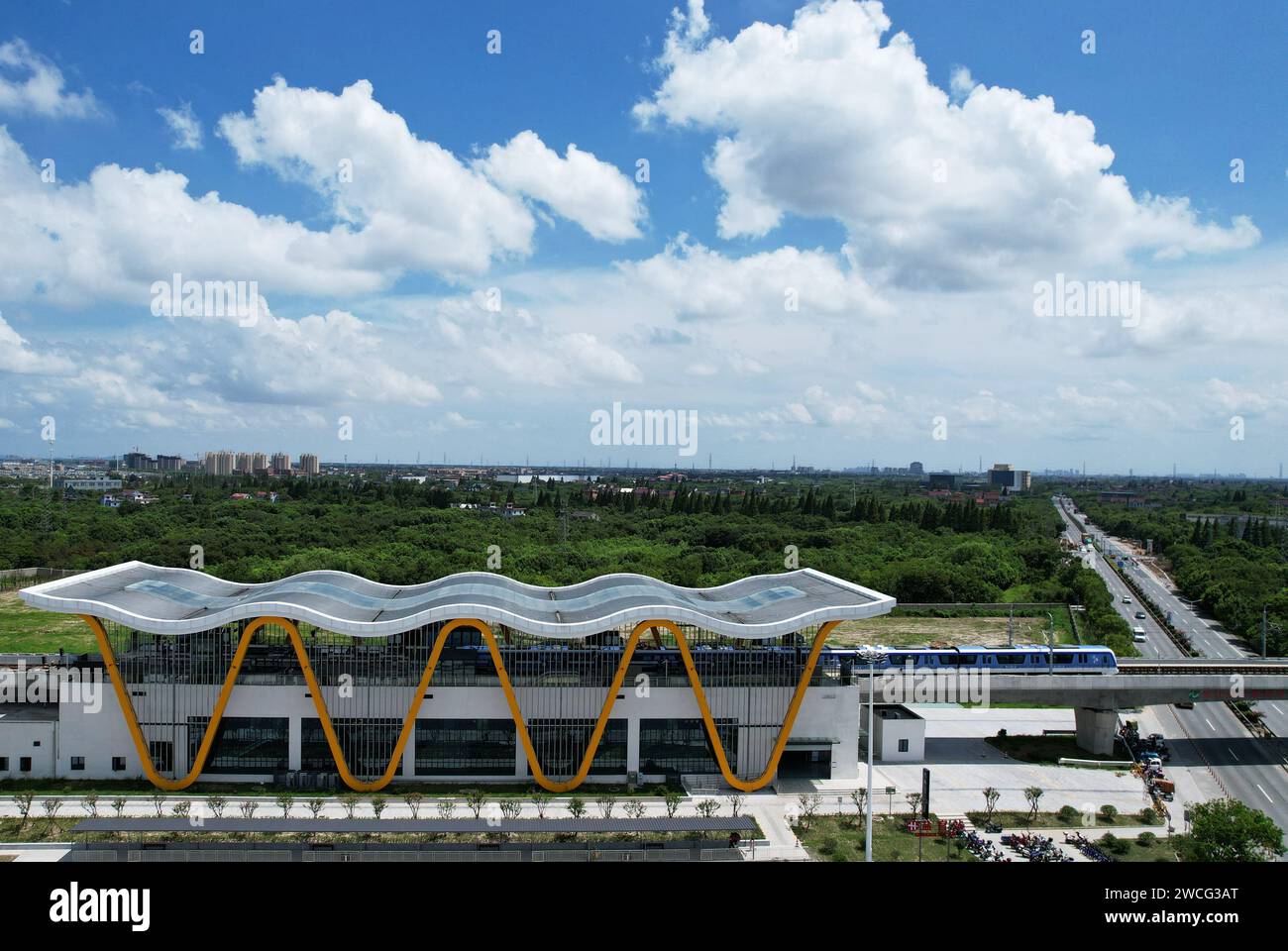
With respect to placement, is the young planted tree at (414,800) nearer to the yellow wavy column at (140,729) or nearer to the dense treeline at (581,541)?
the yellow wavy column at (140,729)

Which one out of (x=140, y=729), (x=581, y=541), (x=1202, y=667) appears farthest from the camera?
(x=581, y=541)

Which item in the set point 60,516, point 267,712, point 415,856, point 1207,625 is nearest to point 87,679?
point 267,712

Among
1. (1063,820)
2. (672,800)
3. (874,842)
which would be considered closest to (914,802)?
(874,842)

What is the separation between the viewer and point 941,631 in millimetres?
62688

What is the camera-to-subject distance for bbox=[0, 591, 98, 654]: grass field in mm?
52562

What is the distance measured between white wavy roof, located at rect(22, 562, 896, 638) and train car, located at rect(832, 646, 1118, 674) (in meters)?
8.54

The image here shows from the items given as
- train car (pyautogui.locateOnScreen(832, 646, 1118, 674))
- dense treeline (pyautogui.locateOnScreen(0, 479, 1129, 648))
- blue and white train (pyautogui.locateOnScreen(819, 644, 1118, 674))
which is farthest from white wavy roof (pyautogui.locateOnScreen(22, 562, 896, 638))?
dense treeline (pyautogui.locateOnScreen(0, 479, 1129, 648))

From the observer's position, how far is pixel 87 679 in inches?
1214

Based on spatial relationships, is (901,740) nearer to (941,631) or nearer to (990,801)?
(990,801)

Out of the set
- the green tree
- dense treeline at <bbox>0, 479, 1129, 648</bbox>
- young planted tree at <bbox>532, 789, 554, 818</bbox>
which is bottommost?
young planted tree at <bbox>532, 789, 554, 818</bbox>

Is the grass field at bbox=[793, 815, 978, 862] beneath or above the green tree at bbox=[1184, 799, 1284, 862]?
beneath

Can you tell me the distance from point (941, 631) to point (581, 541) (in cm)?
4176

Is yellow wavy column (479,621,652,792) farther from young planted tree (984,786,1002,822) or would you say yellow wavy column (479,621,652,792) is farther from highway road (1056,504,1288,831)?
Answer: highway road (1056,504,1288,831)
